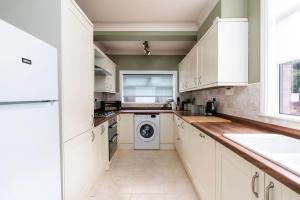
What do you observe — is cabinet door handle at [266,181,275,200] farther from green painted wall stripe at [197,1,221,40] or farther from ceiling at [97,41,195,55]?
ceiling at [97,41,195,55]

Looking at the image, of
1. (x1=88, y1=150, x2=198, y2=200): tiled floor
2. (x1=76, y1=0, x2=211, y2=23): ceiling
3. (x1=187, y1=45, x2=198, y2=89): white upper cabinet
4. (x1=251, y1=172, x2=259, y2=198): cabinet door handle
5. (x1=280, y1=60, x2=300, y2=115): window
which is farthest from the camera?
(x1=187, y1=45, x2=198, y2=89): white upper cabinet

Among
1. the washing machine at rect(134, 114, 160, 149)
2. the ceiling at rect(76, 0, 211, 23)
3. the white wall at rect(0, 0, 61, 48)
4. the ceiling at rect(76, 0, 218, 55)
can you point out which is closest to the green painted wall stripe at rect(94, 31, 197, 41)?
the ceiling at rect(76, 0, 218, 55)

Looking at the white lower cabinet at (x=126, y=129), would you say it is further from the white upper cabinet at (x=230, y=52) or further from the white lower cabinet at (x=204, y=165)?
the white upper cabinet at (x=230, y=52)

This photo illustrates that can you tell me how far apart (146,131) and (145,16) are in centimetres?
244

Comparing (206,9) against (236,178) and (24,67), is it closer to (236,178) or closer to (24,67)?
(236,178)

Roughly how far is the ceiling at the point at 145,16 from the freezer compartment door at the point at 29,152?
2.11 metres

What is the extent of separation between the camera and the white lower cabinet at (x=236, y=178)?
3.52 feet

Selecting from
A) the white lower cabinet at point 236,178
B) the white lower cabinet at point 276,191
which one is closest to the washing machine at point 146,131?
the white lower cabinet at point 236,178

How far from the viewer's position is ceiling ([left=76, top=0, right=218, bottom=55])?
116 inches

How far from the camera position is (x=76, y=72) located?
1.96 metres

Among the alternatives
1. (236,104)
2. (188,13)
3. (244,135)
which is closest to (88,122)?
(244,135)

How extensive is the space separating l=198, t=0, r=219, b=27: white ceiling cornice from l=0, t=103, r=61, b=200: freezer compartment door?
2390 millimetres

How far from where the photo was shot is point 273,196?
3.04ft

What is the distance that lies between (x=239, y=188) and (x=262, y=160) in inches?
14.7
